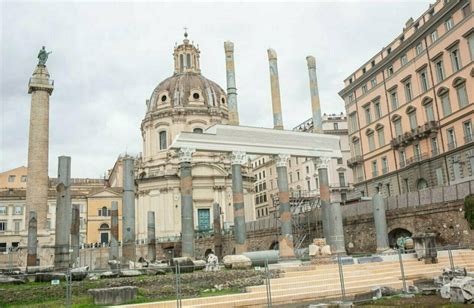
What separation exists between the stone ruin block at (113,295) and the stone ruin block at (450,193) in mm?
19071

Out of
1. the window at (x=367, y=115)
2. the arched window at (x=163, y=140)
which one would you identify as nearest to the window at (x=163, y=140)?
the arched window at (x=163, y=140)

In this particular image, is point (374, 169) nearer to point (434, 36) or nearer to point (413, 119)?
point (413, 119)

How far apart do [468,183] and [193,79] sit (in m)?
42.0

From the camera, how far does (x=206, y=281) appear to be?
1805cm

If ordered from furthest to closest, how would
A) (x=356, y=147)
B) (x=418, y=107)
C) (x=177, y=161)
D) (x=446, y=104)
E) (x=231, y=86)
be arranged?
(x=177, y=161) → (x=356, y=147) → (x=418, y=107) → (x=446, y=104) → (x=231, y=86)

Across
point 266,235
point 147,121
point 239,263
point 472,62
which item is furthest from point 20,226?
point 472,62

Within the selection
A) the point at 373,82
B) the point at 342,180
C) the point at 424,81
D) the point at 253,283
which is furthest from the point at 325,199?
the point at 342,180

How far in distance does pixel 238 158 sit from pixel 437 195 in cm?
1163

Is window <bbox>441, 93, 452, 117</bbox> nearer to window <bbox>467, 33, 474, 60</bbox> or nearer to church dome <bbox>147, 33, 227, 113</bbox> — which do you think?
window <bbox>467, 33, 474, 60</bbox>

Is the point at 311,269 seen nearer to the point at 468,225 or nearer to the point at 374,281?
the point at 374,281

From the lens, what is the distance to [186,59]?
2542 inches

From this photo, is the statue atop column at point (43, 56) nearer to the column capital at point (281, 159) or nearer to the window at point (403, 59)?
the column capital at point (281, 159)

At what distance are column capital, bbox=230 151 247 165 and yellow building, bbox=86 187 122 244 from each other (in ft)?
131

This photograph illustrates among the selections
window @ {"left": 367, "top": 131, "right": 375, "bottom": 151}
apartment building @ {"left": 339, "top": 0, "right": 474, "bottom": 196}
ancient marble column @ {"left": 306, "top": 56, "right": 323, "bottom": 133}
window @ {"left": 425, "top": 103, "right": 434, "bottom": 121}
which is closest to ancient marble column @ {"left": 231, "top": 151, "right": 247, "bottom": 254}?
ancient marble column @ {"left": 306, "top": 56, "right": 323, "bottom": 133}
